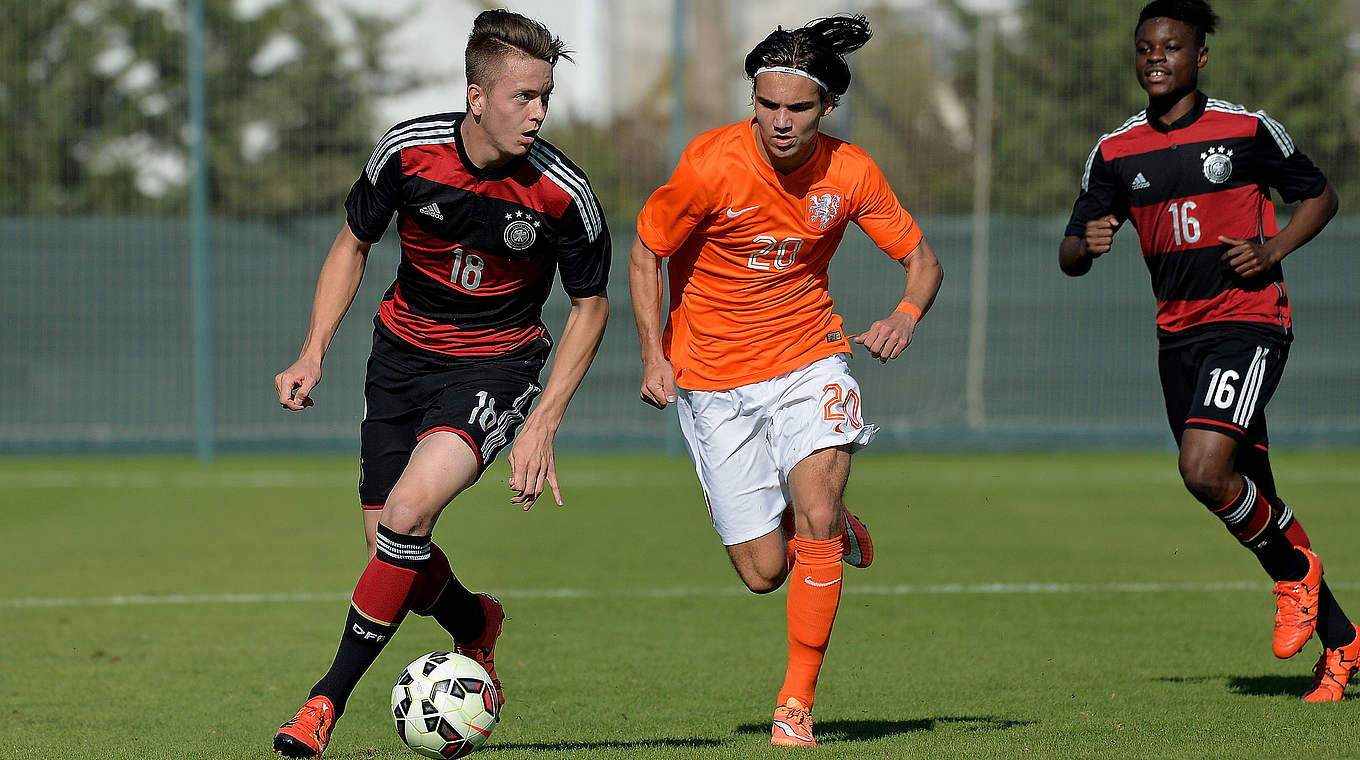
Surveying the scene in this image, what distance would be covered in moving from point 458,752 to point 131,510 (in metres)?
8.50

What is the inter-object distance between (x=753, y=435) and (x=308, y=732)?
1.95 meters

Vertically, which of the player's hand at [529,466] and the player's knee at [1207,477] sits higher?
the player's hand at [529,466]

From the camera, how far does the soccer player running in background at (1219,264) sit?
19.6 feet

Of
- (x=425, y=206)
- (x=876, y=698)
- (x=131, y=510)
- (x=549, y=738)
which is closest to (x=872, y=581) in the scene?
(x=876, y=698)


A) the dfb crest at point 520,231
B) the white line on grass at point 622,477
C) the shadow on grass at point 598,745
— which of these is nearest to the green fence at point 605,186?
the white line on grass at point 622,477

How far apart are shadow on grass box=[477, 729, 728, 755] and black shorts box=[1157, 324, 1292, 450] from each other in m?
2.30

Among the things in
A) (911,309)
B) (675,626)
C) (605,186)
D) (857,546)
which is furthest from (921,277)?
(605,186)

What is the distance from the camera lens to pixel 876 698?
614 cm

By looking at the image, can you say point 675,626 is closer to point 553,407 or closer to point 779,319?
point 779,319

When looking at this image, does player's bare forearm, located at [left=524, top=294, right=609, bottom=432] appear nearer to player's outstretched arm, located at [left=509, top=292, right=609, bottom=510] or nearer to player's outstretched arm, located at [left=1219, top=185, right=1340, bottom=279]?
player's outstretched arm, located at [left=509, top=292, right=609, bottom=510]

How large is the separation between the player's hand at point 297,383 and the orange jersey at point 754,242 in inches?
50.3

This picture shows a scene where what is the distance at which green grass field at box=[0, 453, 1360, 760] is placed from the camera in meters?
5.45

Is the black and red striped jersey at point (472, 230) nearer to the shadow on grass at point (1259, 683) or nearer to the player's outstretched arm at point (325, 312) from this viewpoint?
the player's outstretched arm at point (325, 312)

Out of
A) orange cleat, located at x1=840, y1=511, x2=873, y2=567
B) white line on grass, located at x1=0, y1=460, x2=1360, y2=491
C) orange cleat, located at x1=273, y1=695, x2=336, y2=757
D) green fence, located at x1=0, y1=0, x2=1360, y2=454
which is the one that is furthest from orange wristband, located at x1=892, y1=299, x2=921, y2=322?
green fence, located at x1=0, y1=0, x2=1360, y2=454
